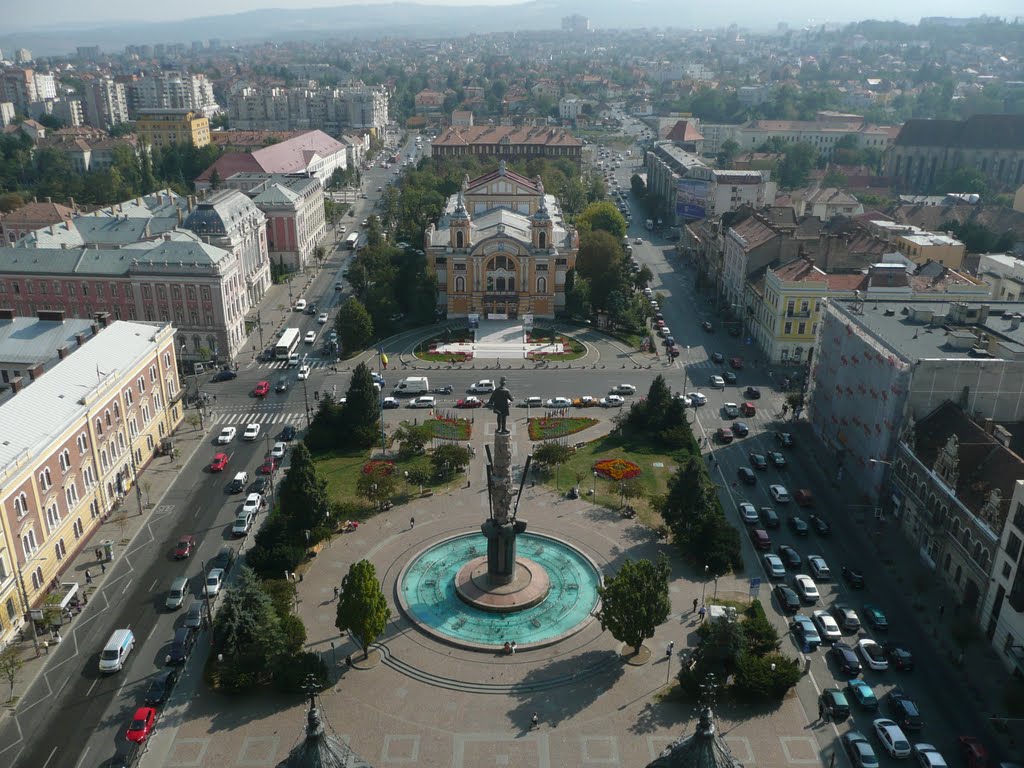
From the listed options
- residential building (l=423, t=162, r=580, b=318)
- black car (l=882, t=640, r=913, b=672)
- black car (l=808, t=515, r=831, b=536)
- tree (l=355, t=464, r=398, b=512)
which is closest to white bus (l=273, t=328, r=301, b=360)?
residential building (l=423, t=162, r=580, b=318)

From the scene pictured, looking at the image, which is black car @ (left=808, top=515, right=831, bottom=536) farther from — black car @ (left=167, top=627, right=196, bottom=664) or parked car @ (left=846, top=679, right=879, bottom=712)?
black car @ (left=167, top=627, right=196, bottom=664)

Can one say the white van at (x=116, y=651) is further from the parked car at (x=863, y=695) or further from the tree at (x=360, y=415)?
the parked car at (x=863, y=695)

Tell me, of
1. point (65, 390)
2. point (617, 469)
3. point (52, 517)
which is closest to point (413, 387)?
point (617, 469)

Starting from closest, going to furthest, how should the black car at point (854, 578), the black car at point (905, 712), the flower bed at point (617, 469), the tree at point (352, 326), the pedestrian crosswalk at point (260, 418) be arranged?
1. the black car at point (905, 712)
2. the black car at point (854, 578)
3. the flower bed at point (617, 469)
4. the pedestrian crosswalk at point (260, 418)
5. the tree at point (352, 326)

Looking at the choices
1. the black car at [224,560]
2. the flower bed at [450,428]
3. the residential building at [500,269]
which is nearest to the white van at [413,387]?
the flower bed at [450,428]

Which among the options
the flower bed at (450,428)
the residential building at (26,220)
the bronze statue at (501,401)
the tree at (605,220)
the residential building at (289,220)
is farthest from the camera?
the tree at (605,220)

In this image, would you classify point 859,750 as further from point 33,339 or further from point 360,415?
point 33,339
